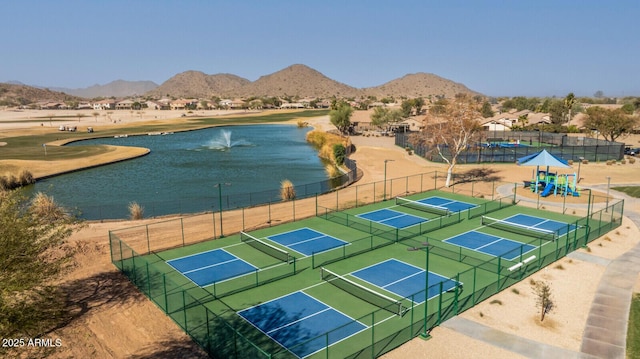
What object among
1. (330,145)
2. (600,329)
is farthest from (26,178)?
(600,329)

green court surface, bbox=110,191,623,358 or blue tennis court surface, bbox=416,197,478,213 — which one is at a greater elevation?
blue tennis court surface, bbox=416,197,478,213

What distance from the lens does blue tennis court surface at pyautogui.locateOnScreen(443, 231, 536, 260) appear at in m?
28.4

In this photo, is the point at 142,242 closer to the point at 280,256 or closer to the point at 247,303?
the point at 280,256

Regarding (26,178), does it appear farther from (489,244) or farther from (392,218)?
(489,244)

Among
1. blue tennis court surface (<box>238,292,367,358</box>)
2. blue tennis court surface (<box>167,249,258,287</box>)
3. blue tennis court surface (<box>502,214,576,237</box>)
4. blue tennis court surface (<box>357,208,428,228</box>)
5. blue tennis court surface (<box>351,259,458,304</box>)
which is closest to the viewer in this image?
blue tennis court surface (<box>238,292,367,358</box>)

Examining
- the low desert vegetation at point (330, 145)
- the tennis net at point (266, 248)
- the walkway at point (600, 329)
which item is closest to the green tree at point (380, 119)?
the low desert vegetation at point (330, 145)

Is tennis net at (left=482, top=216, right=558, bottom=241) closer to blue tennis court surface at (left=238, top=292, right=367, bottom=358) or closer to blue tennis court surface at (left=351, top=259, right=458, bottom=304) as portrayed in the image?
blue tennis court surface at (left=351, top=259, right=458, bottom=304)

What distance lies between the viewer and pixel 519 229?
32.6 metres

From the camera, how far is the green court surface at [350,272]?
18.5 meters

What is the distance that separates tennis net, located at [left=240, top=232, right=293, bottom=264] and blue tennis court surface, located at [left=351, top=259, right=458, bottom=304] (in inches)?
175

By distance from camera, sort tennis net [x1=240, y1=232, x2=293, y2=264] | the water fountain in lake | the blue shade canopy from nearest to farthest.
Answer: tennis net [x1=240, y1=232, x2=293, y2=264], the blue shade canopy, the water fountain in lake

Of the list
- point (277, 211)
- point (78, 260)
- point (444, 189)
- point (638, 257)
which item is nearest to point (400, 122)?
point (444, 189)

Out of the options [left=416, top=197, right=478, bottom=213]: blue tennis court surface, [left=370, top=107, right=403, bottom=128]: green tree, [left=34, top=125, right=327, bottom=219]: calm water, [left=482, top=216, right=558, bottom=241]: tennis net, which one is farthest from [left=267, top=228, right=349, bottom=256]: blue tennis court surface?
[left=370, top=107, right=403, bottom=128]: green tree

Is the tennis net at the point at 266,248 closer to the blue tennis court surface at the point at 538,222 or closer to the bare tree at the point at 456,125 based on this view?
the blue tennis court surface at the point at 538,222
